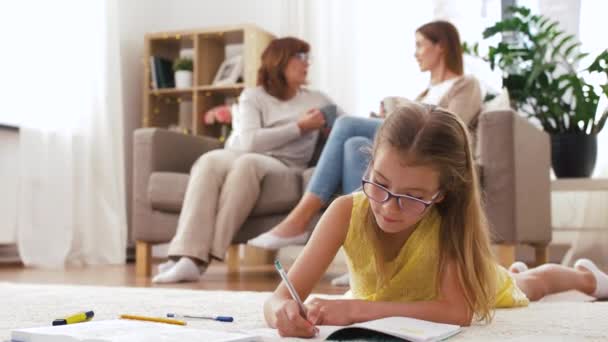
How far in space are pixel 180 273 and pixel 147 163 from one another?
0.63 metres

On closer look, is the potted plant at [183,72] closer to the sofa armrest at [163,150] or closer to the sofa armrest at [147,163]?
the sofa armrest at [163,150]

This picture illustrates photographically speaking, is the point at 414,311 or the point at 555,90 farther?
the point at 555,90

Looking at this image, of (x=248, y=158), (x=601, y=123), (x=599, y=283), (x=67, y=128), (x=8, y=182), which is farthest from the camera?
(x=67, y=128)

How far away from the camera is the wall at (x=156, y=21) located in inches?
176

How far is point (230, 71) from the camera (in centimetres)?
428

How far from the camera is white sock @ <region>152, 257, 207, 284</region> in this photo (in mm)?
2455

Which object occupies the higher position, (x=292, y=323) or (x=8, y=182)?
(x=292, y=323)

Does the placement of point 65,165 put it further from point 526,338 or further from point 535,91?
point 526,338

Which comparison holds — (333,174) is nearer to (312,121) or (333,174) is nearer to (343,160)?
(343,160)

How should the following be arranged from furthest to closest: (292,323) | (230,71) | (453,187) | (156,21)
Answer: (156,21) → (230,71) → (453,187) → (292,323)

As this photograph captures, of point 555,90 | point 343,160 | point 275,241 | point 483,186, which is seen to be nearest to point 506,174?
point 483,186

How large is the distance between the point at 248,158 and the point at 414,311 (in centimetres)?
162

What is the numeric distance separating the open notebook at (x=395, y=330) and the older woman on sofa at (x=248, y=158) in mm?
1487

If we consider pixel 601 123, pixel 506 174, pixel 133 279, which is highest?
pixel 601 123
